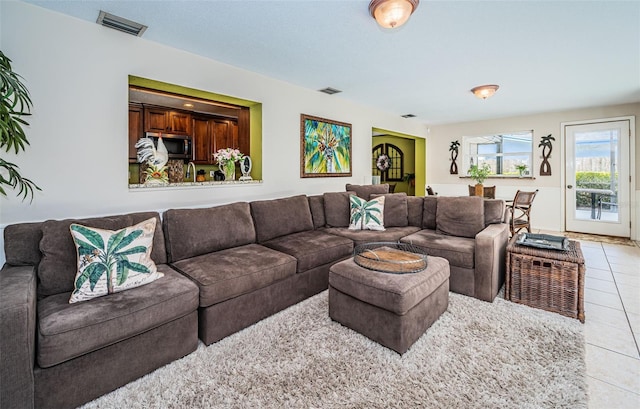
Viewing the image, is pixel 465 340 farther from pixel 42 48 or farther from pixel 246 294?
pixel 42 48

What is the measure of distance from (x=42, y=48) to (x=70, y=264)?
1.67 meters

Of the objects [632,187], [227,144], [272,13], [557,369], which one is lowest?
[557,369]

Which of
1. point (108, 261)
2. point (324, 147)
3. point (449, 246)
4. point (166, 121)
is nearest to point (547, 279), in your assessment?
point (449, 246)

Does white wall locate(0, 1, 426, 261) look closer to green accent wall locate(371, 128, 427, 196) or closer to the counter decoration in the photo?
the counter decoration

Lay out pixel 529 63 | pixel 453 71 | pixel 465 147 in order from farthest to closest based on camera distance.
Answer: pixel 465 147
pixel 453 71
pixel 529 63

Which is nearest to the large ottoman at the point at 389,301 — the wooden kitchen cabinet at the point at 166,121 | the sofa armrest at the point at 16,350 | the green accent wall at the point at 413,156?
the sofa armrest at the point at 16,350

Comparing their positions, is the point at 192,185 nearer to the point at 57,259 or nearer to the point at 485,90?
the point at 57,259

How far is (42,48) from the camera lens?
2.28m

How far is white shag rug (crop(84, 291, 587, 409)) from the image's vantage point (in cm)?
162

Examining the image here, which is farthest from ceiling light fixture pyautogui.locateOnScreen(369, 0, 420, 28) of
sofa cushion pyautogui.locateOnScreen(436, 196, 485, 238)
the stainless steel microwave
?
the stainless steel microwave

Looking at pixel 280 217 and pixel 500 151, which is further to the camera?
pixel 500 151

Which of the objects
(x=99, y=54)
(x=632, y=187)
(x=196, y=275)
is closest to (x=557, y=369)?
(x=196, y=275)

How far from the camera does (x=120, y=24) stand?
2.50 m

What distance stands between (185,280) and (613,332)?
3.22 m
